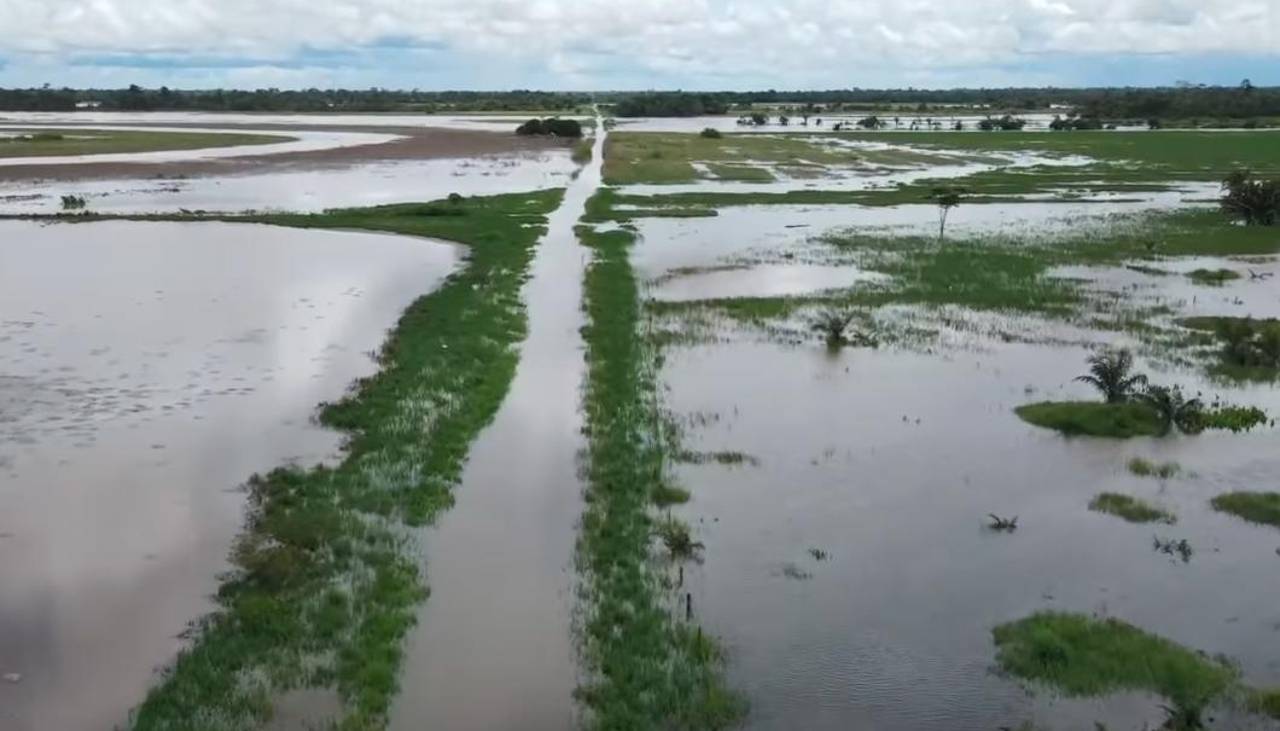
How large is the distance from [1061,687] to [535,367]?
10.5 m

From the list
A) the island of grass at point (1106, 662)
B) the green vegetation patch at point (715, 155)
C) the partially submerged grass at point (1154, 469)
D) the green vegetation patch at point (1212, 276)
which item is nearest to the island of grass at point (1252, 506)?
the partially submerged grass at point (1154, 469)

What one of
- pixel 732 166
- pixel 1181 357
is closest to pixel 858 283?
pixel 1181 357

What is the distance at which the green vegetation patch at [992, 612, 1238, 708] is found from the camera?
8070 mm

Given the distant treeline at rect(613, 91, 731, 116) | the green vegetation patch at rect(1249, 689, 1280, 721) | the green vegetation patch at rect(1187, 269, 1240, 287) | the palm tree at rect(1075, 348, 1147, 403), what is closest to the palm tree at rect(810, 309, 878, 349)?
Answer: the palm tree at rect(1075, 348, 1147, 403)

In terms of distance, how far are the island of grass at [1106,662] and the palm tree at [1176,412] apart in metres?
6.02

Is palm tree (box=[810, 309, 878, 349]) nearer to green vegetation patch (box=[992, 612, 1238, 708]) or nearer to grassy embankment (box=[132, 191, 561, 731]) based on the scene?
grassy embankment (box=[132, 191, 561, 731])

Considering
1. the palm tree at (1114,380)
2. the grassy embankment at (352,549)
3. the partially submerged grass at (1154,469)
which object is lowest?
the partially submerged grass at (1154,469)

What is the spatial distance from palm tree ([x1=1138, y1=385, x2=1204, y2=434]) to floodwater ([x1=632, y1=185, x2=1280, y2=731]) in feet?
1.00

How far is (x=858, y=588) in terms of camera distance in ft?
32.1

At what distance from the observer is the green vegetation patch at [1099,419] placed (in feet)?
46.5

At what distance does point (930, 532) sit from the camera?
36.3ft

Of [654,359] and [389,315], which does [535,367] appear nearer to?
[654,359]

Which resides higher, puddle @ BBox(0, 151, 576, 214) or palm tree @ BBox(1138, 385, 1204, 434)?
palm tree @ BBox(1138, 385, 1204, 434)

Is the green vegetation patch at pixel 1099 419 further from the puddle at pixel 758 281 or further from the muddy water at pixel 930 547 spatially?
the puddle at pixel 758 281
